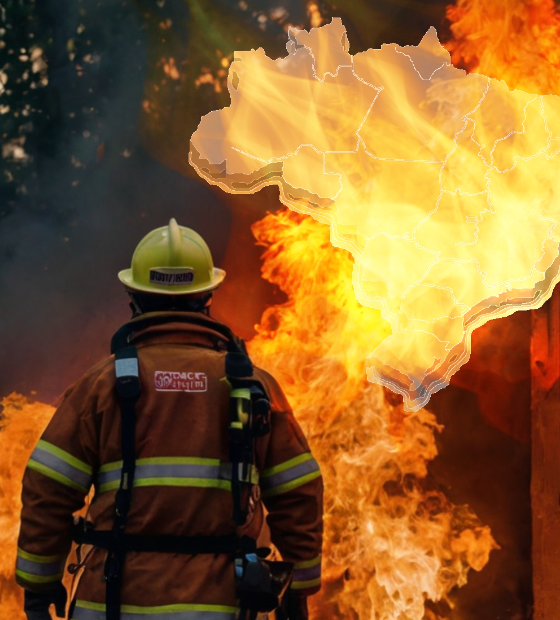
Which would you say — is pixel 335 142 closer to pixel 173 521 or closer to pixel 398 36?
pixel 398 36

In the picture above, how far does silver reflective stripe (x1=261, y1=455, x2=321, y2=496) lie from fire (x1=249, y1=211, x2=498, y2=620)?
2.40 meters

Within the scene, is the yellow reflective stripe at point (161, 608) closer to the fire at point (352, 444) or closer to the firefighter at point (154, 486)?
the firefighter at point (154, 486)

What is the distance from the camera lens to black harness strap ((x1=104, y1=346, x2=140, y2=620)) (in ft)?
9.02

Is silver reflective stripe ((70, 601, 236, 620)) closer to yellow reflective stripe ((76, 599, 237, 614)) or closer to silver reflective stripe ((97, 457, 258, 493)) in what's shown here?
yellow reflective stripe ((76, 599, 237, 614))

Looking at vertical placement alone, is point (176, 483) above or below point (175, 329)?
below

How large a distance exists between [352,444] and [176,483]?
3.04 metres

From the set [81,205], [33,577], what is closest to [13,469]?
[81,205]

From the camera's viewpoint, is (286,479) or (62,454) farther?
(286,479)

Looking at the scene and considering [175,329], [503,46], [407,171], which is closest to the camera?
[175,329]

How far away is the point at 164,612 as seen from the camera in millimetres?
2744

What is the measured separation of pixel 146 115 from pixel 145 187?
1.73 ft

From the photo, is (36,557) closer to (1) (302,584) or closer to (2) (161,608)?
(2) (161,608)

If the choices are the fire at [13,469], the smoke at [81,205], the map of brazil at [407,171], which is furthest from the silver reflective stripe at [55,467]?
the map of brazil at [407,171]

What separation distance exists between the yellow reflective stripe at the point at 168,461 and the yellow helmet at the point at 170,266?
720 millimetres
